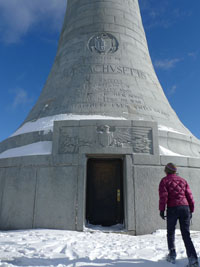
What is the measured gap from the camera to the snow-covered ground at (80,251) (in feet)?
11.5

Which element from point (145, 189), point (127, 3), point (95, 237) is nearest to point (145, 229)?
point (145, 189)

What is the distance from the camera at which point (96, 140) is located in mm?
6957

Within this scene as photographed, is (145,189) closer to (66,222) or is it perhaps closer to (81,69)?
(66,222)

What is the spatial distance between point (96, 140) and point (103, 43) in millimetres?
5602

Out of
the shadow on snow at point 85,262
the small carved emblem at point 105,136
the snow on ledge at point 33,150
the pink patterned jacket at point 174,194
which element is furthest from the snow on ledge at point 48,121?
the shadow on snow at point 85,262

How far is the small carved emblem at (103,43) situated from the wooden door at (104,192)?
5.05m

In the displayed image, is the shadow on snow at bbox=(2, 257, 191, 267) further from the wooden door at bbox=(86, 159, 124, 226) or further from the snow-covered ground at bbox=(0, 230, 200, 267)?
the wooden door at bbox=(86, 159, 124, 226)

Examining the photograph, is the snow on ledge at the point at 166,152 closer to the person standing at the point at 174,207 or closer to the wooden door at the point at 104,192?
the wooden door at the point at 104,192

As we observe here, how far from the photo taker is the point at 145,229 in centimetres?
624

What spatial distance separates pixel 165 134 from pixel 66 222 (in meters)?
4.24

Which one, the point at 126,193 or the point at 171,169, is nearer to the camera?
the point at 171,169

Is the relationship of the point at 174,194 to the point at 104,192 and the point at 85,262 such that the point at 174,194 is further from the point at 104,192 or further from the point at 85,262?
the point at 104,192

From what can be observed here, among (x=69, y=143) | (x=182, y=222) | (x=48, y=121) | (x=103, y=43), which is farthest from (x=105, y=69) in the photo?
(x=182, y=222)

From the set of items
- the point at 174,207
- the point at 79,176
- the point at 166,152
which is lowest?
the point at 174,207
